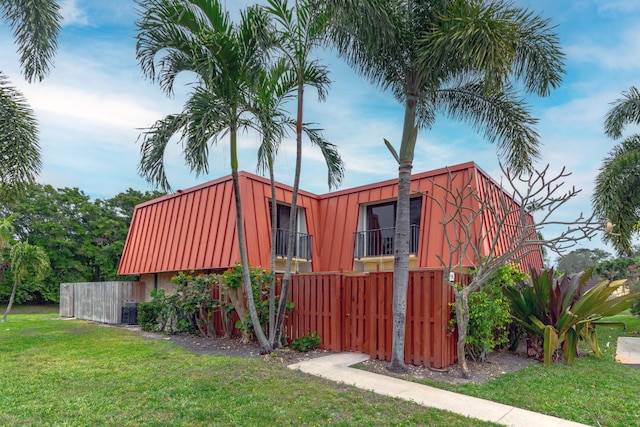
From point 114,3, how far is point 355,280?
24.6 ft

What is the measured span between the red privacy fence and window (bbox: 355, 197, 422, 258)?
4.04 meters

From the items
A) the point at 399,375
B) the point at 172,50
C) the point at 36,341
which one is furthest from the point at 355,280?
the point at 36,341

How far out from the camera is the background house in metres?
10.7

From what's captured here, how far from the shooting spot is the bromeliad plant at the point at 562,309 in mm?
7094

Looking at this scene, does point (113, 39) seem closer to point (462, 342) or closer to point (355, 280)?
point (355, 280)

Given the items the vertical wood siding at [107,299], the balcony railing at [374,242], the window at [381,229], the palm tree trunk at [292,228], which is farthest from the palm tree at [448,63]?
the vertical wood siding at [107,299]

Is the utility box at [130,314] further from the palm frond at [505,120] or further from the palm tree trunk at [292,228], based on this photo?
the palm frond at [505,120]

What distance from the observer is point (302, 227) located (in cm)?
1298

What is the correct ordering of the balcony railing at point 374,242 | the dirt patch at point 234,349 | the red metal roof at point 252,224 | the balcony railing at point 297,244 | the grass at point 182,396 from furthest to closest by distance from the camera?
the balcony railing at point 297,244
the balcony railing at point 374,242
the red metal roof at point 252,224
the dirt patch at point 234,349
the grass at point 182,396

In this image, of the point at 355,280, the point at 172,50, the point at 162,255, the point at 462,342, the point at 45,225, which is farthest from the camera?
the point at 45,225

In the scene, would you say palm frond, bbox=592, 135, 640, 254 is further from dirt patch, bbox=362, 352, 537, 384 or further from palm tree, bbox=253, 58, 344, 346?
palm tree, bbox=253, 58, 344, 346

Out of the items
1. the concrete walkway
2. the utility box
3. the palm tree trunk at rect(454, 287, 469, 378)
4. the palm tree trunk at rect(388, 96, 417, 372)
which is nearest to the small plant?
the palm tree trunk at rect(388, 96, 417, 372)

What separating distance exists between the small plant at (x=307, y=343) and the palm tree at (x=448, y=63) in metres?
1.98

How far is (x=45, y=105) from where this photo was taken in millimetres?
8664
